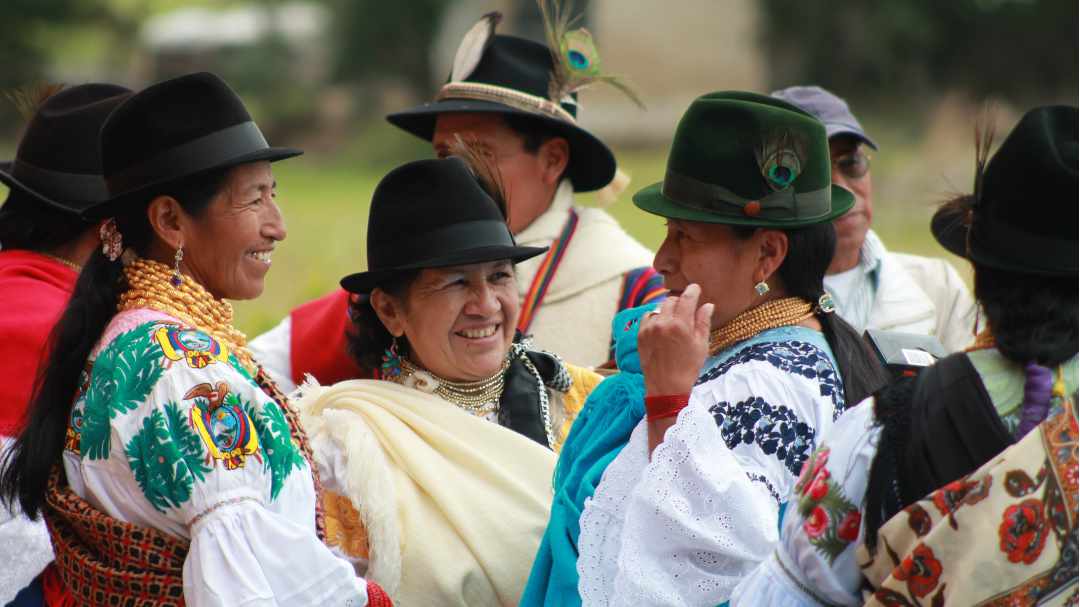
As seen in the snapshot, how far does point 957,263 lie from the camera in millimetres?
8547

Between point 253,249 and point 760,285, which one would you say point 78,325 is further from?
point 760,285

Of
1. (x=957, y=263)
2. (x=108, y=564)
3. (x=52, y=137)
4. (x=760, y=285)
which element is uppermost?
(x=52, y=137)

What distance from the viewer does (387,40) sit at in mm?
25609

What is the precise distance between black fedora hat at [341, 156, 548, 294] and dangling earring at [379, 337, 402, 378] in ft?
0.80

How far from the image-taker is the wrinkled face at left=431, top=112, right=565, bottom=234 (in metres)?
4.45

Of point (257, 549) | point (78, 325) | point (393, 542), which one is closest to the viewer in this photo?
point (257, 549)

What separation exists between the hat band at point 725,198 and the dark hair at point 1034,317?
0.62 metres

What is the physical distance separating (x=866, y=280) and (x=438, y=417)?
189 centimetres

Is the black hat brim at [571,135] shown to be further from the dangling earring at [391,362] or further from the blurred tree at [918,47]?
the blurred tree at [918,47]

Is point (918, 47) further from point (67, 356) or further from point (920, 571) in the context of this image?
point (920, 571)

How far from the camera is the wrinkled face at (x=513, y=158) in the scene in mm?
4449

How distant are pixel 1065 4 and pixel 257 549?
1961cm

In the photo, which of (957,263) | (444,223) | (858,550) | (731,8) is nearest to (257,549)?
(444,223)

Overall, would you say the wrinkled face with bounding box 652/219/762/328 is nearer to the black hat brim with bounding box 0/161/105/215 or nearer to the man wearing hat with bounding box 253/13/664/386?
the man wearing hat with bounding box 253/13/664/386
